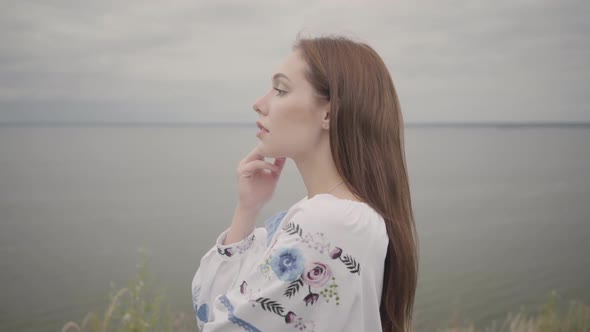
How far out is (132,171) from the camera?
3.11m

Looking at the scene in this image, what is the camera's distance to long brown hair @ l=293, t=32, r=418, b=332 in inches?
41.4

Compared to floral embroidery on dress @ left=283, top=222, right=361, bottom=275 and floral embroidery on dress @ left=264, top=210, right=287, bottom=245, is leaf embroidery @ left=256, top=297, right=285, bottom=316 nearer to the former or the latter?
floral embroidery on dress @ left=283, top=222, right=361, bottom=275

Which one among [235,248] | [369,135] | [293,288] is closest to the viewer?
[293,288]

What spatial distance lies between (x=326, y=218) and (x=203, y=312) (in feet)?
1.25

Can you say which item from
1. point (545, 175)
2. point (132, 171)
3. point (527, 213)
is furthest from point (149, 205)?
point (545, 175)

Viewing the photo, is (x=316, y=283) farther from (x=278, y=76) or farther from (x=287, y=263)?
(x=278, y=76)

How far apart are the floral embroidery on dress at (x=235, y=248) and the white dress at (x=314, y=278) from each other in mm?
162

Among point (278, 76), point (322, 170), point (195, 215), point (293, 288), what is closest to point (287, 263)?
point (293, 288)

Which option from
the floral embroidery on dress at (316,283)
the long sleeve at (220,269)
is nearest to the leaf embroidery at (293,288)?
the floral embroidery on dress at (316,283)

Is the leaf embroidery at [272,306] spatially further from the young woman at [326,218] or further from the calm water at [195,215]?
the calm water at [195,215]

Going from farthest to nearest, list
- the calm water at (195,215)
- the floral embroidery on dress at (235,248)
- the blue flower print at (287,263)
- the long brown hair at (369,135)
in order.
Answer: the calm water at (195,215), the floral embroidery on dress at (235,248), the long brown hair at (369,135), the blue flower print at (287,263)

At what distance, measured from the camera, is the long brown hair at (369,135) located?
41.4 inches

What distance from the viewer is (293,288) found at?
3.06 feet

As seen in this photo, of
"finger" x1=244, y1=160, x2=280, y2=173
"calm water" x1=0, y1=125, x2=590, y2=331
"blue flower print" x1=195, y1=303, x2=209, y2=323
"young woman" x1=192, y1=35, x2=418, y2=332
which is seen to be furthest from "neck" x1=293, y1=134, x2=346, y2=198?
"calm water" x1=0, y1=125, x2=590, y2=331
